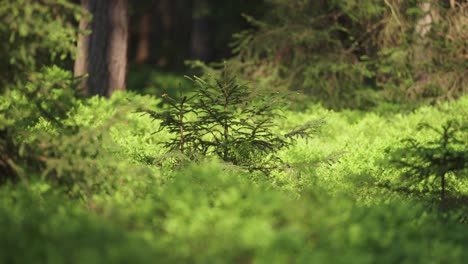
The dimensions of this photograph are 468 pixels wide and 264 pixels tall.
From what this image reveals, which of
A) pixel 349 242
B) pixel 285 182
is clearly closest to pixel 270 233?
pixel 349 242

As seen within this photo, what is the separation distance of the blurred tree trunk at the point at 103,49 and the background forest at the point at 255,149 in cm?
3

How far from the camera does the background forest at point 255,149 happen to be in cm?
405

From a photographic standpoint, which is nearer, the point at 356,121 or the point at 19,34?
the point at 19,34

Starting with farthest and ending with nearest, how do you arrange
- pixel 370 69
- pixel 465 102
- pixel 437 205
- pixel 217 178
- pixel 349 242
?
pixel 370 69 < pixel 465 102 < pixel 437 205 < pixel 217 178 < pixel 349 242

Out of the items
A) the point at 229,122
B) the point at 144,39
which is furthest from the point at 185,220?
the point at 144,39

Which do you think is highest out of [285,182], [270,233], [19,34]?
[19,34]

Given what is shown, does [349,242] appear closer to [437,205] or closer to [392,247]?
[392,247]

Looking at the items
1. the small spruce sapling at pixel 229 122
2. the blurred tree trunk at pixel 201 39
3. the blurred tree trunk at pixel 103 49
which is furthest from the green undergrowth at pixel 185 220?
the blurred tree trunk at pixel 201 39

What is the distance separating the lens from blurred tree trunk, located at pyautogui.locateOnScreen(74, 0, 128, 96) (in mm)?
11945

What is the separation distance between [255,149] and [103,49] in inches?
233

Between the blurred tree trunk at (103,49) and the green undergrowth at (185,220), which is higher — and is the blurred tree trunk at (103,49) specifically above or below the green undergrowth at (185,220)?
above

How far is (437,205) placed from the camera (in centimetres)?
610

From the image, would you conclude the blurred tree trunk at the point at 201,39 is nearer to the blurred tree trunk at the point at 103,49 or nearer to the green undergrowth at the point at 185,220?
the blurred tree trunk at the point at 103,49

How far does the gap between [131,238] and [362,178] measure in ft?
13.0
